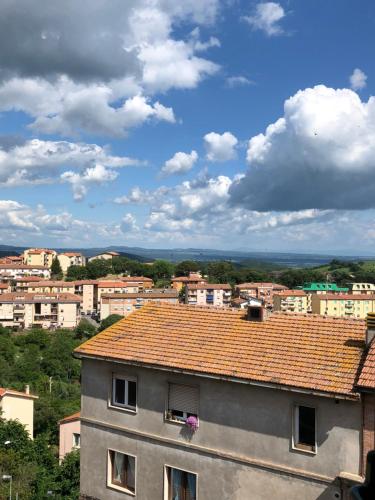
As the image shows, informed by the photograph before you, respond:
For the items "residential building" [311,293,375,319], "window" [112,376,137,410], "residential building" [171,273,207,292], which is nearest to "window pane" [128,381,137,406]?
"window" [112,376,137,410]

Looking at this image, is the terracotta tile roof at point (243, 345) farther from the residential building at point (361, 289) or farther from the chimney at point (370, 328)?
the residential building at point (361, 289)

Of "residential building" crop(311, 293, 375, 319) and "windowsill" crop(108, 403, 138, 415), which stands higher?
"windowsill" crop(108, 403, 138, 415)

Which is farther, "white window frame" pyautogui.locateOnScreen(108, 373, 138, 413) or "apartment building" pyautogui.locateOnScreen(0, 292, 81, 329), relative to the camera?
"apartment building" pyautogui.locateOnScreen(0, 292, 81, 329)

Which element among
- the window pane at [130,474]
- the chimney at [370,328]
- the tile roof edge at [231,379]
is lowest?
the window pane at [130,474]

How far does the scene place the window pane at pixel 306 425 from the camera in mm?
11172

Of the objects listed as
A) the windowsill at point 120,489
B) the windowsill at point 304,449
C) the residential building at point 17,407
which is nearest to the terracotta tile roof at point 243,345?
the windowsill at point 304,449

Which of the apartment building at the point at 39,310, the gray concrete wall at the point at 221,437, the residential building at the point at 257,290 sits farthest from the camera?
the residential building at the point at 257,290

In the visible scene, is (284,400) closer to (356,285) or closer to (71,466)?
(71,466)

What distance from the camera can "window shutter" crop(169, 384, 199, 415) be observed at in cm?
1274

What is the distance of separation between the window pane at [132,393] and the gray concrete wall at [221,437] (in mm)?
264

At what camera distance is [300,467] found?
11172 mm

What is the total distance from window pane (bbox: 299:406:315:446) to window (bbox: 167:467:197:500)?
3.12 meters

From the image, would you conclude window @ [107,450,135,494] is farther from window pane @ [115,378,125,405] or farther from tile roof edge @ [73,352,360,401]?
tile roof edge @ [73,352,360,401]

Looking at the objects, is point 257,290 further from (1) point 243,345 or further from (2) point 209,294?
(1) point 243,345
